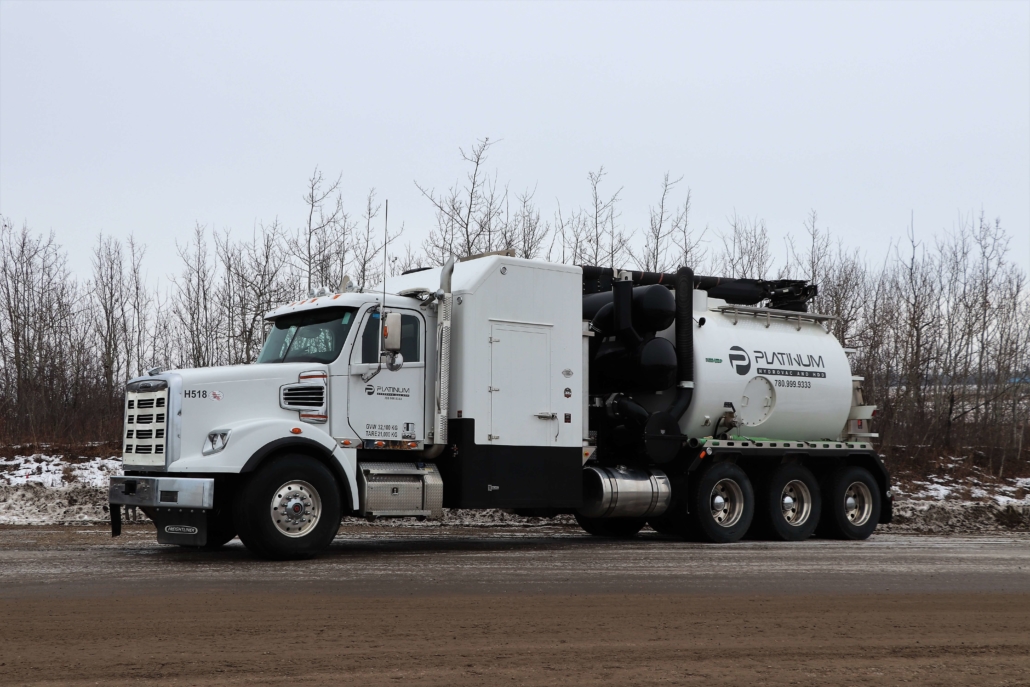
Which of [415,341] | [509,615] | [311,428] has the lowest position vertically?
[509,615]

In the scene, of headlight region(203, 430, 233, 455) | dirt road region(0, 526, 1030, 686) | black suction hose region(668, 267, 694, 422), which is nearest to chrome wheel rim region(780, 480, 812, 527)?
black suction hose region(668, 267, 694, 422)

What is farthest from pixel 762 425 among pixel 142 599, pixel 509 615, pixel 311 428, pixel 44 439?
pixel 44 439

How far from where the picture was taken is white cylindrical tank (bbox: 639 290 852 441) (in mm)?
16906

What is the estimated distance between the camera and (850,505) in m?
18.4

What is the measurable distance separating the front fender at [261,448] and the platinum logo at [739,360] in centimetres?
669

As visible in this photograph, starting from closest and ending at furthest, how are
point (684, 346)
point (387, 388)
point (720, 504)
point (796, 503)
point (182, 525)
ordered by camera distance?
1. point (182, 525)
2. point (387, 388)
3. point (684, 346)
4. point (720, 504)
5. point (796, 503)

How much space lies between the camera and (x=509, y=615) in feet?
28.5

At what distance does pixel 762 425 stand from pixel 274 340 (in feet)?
25.4

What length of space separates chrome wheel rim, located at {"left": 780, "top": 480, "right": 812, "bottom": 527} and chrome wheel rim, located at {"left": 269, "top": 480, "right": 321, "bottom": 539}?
809 cm

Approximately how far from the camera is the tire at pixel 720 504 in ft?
54.5

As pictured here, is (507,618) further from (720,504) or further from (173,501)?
(720,504)

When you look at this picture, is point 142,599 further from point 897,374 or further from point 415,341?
point 897,374

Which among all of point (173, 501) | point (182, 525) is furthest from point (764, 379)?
point (173, 501)

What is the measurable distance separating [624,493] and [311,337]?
5.11 meters
